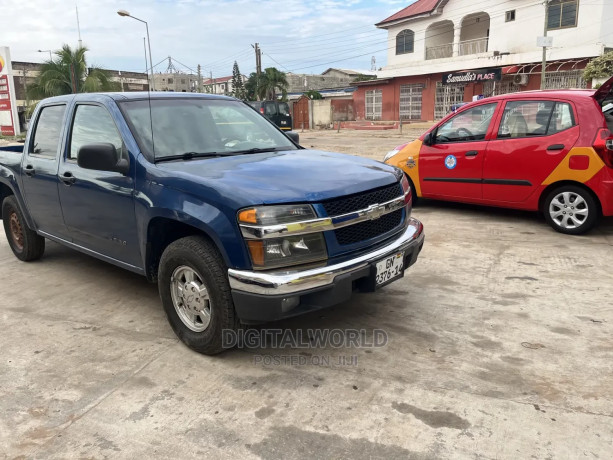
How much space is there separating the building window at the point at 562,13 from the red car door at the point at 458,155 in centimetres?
2467

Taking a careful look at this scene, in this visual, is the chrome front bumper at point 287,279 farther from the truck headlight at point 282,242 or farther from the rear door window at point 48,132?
the rear door window at point 48,132

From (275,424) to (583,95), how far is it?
17.1 feet

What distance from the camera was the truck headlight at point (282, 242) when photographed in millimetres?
2826

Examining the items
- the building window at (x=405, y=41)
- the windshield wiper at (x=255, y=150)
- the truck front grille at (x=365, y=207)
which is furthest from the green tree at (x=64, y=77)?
the truck front grille at (x=365, y=207)

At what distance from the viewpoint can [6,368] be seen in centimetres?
328

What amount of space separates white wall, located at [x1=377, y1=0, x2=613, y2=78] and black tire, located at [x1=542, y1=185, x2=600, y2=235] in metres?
23.8

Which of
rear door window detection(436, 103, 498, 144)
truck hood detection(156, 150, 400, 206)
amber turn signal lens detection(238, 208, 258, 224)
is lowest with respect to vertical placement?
amber turn signal lens detection(238, 208, 258, 224)

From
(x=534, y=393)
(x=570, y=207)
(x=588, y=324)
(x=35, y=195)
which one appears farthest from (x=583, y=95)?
(x=35, y=195)

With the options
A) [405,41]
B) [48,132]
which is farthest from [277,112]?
[48,132]

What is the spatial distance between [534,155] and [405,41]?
1277 inches

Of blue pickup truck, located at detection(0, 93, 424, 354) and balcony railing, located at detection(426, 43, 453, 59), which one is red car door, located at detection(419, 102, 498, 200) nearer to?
blue pickup truck, located at detection(0, 93, 424, 354)

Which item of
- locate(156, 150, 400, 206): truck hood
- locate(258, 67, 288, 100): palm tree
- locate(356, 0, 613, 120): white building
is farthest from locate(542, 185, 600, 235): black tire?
locate(258, 67, 288, 100): palm tree

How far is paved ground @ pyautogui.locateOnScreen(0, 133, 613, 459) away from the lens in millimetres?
2471

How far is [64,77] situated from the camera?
26219 mm
